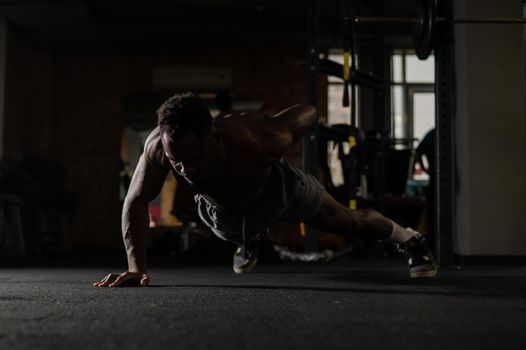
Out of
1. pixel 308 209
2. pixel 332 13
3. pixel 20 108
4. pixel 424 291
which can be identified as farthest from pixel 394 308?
pixel 20 108

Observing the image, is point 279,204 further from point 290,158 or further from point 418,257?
point 290,158

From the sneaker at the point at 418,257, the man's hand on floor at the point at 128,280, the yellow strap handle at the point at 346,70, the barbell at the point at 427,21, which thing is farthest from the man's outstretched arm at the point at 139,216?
the yellow strap handle at the point at 346,70

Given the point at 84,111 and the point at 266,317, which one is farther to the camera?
the point at 84,111

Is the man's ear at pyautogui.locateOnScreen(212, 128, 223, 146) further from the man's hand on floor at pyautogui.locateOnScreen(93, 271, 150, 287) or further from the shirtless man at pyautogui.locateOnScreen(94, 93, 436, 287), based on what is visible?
the man's hand on floor at pyautogui.locateOnScreen(93, 271, 150, 287)

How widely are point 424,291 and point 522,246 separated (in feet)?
6.33

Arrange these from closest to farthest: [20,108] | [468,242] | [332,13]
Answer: [468,242], [332,13], [20,108]

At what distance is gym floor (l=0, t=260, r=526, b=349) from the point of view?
1.04 metres

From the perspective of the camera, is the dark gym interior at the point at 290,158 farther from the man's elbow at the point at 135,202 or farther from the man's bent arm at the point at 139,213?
the man's elbow at the point at 135,202

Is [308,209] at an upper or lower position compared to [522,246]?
upper

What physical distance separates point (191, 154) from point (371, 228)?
853 mm

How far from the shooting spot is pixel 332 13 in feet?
20.6

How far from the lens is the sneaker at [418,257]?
251cm

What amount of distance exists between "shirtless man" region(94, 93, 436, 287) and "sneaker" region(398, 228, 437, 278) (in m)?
0.02

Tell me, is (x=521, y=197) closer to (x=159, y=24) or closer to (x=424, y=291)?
(x=424, y=291)
